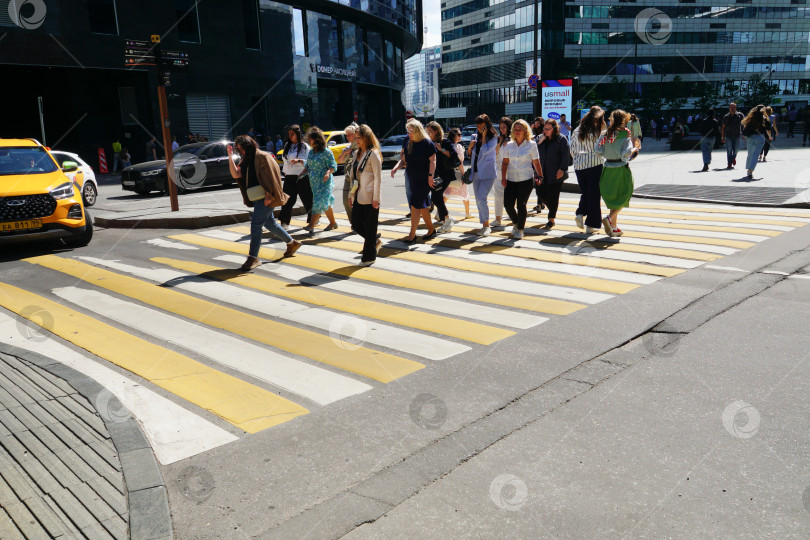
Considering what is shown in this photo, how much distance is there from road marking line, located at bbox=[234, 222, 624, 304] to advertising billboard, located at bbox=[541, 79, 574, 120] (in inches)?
597

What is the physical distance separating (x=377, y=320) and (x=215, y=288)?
263 centimetres

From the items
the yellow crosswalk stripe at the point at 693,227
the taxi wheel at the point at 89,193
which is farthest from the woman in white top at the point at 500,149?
the taxi wheel at the point at 89,193

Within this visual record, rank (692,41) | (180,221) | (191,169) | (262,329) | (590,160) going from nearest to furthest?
(262,329) < (590,160) < (180,221) < (191,169) < (692,41)

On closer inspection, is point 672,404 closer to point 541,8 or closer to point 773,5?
point 541,8

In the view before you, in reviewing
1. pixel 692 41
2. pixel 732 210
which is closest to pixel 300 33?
pixel 732 210

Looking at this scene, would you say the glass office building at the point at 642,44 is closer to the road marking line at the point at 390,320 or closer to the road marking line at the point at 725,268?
the road marking line at the point at 725,268

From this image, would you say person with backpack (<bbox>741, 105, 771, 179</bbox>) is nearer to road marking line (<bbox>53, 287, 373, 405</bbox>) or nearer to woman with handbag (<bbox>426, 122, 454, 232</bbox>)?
woman with handbag (<bbox>426, 122, 454, 232</bbox>)

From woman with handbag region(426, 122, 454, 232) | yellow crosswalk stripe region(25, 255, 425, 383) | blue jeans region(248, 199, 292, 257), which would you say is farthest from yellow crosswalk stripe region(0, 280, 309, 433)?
woman with handbag region(426, 122, 454, 232)

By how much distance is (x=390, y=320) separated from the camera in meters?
6.71

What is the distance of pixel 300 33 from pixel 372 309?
35413 millimetres

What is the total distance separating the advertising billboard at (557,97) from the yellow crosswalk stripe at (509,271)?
14881 millimetres

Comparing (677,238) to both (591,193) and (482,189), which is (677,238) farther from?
(482,189)

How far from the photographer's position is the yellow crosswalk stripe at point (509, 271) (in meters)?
7.75

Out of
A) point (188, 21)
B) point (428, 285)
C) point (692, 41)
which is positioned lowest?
point (428, 285)
